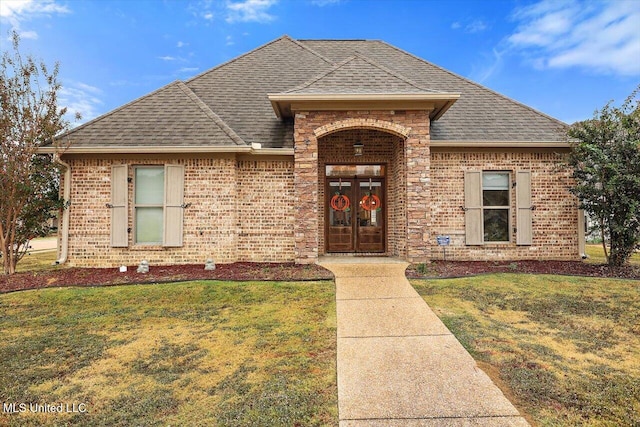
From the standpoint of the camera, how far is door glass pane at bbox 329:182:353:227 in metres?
9.95

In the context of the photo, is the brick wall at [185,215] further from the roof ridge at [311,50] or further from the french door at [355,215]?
the roof ridge at [311,50]

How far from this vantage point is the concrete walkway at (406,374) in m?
2.50

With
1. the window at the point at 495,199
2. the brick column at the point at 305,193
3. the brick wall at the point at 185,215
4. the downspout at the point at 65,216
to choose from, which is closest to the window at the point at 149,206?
the brick wall at the point at 185,215

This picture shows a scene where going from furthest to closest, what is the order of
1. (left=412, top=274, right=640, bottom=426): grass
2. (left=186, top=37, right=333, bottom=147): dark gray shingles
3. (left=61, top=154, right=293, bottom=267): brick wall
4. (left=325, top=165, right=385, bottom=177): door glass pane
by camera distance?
(left=325, top=165, right=385, bottom=177): door glass pane, (left=186, top=37, right=333, bottom=147): dark gray shingles, (left=61, top=154, right=293, bottom=267): brick wall, (left=412, top=274, right=640, bottom=426): grass

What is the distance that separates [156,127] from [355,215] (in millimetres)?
5789

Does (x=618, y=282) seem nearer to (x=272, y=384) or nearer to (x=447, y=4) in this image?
(x=272, y=384)

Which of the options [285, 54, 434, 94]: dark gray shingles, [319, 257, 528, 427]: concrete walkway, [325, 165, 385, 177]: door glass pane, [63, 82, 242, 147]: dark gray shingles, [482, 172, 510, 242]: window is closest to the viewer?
[319, 257, 528, 427]: concrete walkway

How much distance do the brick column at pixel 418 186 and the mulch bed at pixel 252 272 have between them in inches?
19.5

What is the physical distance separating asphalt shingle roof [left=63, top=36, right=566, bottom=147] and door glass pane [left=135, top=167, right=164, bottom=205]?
69cm

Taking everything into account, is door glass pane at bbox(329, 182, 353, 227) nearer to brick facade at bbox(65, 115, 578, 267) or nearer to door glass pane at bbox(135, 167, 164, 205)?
brick facade at bbox(65, 115, 578, 267)

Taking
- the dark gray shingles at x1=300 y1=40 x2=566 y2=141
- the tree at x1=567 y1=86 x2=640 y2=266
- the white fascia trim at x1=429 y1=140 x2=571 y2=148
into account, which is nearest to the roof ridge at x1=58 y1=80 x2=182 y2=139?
the dark gray shingles at x1=300 y1=40 x2=566 y2=141

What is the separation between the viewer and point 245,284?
6.36 metres

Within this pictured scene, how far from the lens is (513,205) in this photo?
350 inches

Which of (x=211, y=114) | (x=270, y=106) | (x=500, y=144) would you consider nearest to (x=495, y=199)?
(x=500, y=144)
